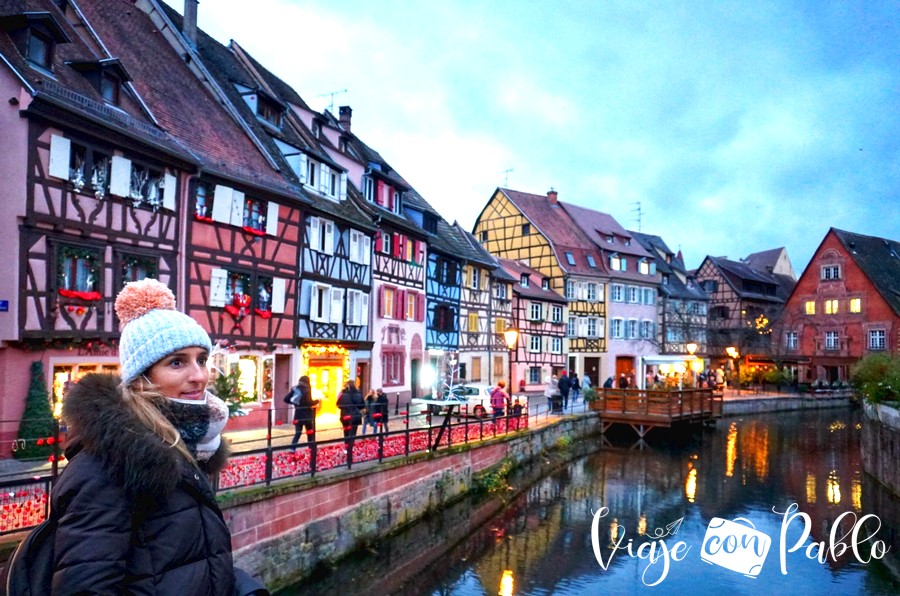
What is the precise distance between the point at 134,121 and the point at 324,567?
435 inches

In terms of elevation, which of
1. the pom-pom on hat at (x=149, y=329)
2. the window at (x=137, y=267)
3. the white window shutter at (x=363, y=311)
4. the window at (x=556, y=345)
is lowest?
the window at (x=556, y=345)

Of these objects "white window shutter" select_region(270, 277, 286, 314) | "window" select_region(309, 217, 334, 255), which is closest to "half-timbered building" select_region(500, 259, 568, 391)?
"window" select_region(309, 217, 334, 255)

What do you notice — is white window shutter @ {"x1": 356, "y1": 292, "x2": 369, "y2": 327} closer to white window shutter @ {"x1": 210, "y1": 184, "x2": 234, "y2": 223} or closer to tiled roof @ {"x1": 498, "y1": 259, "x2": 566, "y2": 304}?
white window shutter @ {"x1": 210, "y1": 184, "x2": 234, "y2": 223}

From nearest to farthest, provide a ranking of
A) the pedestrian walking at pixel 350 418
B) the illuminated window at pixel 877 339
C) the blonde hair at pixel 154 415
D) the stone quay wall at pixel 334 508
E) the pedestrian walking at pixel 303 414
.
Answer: the blonde hair at pixel 154 415 < the stone quay wall at pixel 334 508 < the pedestrian walking at pixel 303 414 < the pedestrian walking at pixel 350 418 < the illuminated window at pixel 877 339

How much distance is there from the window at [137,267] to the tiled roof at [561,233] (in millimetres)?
32018

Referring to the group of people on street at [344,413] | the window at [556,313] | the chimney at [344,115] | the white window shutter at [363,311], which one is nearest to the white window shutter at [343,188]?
the white window shutter at [363,311]

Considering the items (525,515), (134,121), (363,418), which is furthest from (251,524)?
(134,121)

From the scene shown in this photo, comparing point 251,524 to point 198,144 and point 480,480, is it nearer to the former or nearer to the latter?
point 480,480

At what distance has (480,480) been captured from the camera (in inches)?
741

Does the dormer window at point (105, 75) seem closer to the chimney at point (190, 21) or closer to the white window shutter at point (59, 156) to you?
the white window shutter at point (59, 156)

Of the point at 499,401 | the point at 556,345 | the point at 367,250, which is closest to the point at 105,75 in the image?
the point at 367,250

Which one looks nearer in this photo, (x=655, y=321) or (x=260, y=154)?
(x=260, y=154)

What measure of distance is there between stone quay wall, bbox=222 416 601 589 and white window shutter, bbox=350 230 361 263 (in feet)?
30.3

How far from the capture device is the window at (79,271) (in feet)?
45.8
